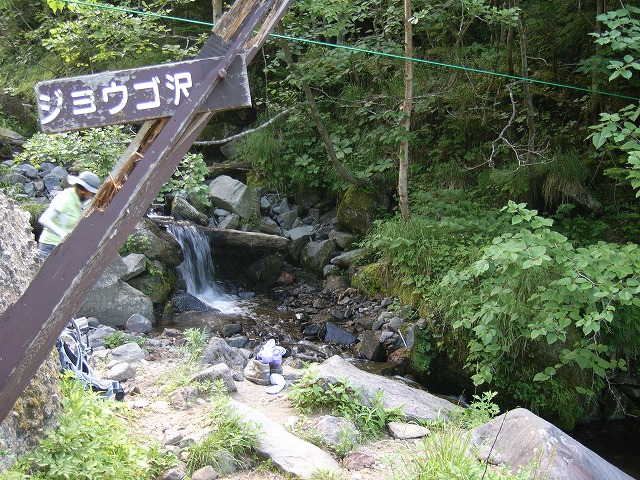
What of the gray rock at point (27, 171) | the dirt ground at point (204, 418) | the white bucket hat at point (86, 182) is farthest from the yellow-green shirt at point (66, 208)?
the gray rock at point (27, 171)

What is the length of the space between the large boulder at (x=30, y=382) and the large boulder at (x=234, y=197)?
23.5 feet

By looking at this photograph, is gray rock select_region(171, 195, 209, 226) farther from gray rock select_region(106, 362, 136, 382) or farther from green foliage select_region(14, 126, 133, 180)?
gray rock select_region(106, 362, 136, 382)

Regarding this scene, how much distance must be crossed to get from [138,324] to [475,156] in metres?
6.46

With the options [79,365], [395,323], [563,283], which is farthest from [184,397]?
[395,323]

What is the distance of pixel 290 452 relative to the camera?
374 centimetres

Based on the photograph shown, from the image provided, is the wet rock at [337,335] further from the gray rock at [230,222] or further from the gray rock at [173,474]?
the gray rock at [173,474]

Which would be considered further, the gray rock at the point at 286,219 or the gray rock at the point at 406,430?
the gray rock at the point at 286,219

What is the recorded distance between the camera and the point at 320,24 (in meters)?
10.0

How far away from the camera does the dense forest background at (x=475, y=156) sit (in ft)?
18.8

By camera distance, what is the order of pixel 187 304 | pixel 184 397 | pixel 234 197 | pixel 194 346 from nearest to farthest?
pixel 184 397
pixel 194 346
pixel 187 304
pixel 234 197

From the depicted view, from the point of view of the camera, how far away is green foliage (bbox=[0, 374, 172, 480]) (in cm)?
290

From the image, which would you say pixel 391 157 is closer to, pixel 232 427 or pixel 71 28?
pixel 71 28

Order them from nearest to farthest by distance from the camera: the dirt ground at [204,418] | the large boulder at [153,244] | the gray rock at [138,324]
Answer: the dirt ground at [204,418]
the gray rock at [138,324]
the large boulder at [153,244]

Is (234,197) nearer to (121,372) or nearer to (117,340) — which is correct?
(117,340)
